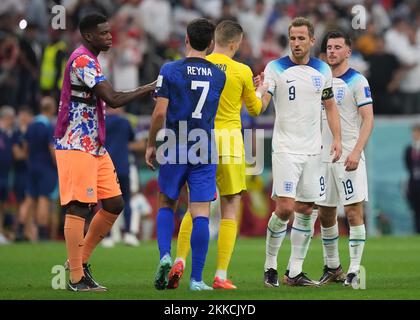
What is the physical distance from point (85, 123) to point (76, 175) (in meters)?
0.54

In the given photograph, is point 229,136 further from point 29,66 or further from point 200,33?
point 29,66

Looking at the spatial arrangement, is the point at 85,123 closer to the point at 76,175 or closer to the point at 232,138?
the point at 76,175

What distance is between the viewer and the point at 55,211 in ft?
77.1

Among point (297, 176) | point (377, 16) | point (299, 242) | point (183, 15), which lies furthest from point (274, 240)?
point (377, 16)

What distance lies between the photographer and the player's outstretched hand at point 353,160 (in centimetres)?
1183

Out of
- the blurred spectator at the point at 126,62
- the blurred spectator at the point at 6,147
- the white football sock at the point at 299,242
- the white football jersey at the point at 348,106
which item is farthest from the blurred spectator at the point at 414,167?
the white football sock at the point at 299,242

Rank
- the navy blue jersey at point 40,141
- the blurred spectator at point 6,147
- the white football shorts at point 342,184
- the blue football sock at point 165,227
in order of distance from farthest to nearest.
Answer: the blurred spectator at point 6,147
the navy blue jersey at point 40,141
the white football shorts at point 342,184
the blue football sock at point 165,227

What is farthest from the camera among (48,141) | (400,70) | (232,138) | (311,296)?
(400,70)

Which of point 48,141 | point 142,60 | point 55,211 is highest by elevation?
point 142,60

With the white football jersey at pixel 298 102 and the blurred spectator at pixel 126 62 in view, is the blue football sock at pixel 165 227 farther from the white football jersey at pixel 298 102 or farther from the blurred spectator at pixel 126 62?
the blurred spectator at pixel 126 62

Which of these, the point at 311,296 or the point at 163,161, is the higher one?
the point at 163,161

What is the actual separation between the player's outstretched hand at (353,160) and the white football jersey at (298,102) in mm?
354

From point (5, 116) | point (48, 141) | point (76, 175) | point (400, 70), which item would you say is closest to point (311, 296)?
point (76, 175)

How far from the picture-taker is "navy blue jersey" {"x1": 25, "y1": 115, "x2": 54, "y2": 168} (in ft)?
73.5
